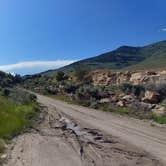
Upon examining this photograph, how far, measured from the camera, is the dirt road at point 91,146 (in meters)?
12.7

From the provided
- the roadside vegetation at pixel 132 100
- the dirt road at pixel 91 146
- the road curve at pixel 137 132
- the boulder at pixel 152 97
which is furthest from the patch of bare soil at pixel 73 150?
the boulder at pixel 152 97

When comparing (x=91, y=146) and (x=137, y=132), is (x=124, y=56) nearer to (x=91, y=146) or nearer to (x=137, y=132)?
(x=137, y=132)

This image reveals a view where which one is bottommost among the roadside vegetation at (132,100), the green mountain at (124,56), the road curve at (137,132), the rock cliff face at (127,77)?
the road curve at (137,132)

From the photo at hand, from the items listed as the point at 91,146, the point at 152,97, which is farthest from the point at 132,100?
the point at 91,146

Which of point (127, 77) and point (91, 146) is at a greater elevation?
point (127, 77)

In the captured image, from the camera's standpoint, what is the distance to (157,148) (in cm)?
1438

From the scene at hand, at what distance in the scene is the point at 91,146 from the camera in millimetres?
15406

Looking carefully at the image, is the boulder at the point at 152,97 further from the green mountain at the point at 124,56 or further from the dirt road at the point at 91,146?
the green mountain at the point at 124,56

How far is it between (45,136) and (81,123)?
5489 millimetres

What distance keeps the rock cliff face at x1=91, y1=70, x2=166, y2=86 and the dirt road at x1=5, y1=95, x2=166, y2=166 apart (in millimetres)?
27898

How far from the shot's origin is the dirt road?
12.7m

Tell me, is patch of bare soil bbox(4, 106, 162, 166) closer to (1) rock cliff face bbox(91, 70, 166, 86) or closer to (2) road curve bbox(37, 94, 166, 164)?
(2) road curve bbox(37, 94, 166, 164)

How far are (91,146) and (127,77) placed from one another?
4955 cm

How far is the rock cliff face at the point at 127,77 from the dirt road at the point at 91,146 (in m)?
27.9
